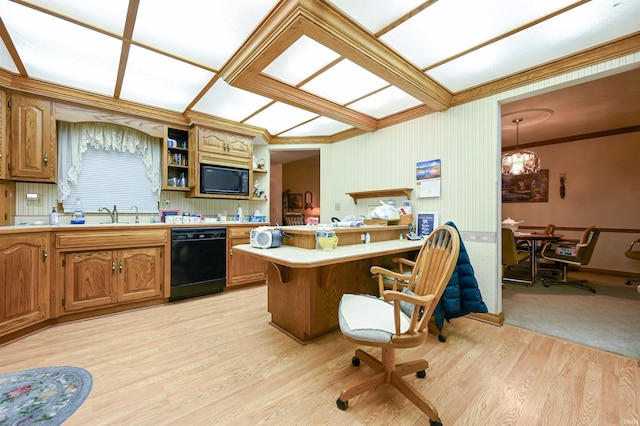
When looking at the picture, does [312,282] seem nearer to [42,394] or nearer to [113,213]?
[42,394]

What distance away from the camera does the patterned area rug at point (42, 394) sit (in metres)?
1.37

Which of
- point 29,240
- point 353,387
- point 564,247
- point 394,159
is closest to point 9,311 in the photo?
point 29,240

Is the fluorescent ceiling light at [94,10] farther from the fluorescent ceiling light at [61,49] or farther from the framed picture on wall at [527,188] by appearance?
the framed picture on wall at [527,188]

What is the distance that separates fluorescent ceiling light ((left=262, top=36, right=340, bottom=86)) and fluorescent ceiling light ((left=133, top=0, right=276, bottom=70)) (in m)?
0.31

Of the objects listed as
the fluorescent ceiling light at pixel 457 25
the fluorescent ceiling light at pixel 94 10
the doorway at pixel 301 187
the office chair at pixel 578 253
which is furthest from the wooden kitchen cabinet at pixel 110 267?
the office chair at pixel 578 253

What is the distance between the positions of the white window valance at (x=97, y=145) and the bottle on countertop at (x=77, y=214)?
0.14 m

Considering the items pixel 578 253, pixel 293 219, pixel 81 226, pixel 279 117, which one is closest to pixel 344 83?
pixel 279 117

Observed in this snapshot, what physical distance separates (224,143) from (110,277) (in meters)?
2.20

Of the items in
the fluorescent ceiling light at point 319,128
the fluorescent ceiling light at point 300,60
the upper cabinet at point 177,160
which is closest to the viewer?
the fluorescent ceiling light at point 300,60

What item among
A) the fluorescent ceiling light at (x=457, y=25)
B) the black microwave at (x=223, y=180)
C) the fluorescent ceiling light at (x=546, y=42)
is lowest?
the black microwave at (x=223, y=180)

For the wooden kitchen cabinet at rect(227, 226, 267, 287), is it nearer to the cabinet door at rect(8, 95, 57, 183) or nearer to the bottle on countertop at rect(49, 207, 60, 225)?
the bottle on countertop at rect(49, 207, 60, 225)

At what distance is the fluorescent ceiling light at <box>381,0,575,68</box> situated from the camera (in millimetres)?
1664

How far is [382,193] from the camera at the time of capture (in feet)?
12.3

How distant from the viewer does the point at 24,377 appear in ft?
5.60
